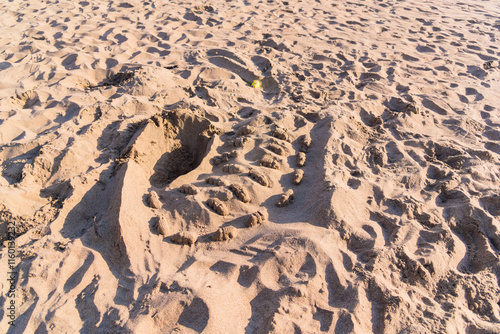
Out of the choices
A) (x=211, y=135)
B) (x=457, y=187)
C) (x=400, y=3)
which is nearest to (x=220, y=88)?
(x=211, y=135)

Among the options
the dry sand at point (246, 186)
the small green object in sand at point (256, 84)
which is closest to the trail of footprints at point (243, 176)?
the dry sand at point (246, 186)

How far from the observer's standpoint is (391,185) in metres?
2.58

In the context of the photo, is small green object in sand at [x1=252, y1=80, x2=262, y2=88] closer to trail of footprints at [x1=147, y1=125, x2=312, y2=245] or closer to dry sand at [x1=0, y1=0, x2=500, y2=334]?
dry sand at [x1=0, y1=0, x2=500, y2=334]

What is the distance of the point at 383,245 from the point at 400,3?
7.93m

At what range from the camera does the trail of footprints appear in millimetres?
2084

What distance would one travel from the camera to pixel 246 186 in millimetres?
2416

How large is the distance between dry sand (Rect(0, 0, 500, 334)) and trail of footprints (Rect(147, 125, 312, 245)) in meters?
0.02

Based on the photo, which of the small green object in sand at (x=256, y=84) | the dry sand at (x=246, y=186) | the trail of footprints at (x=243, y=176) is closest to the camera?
the dry sand at (x=246, y=186)

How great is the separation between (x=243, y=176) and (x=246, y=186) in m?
0.13

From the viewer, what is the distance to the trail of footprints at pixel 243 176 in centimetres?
208

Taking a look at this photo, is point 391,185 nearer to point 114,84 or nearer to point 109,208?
point 109,208

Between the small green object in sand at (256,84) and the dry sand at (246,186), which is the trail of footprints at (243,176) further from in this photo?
the small green object in sand at (256,84)

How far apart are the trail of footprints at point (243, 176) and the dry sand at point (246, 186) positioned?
2 cm

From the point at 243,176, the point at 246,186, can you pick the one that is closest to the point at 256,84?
the point at 243,176
